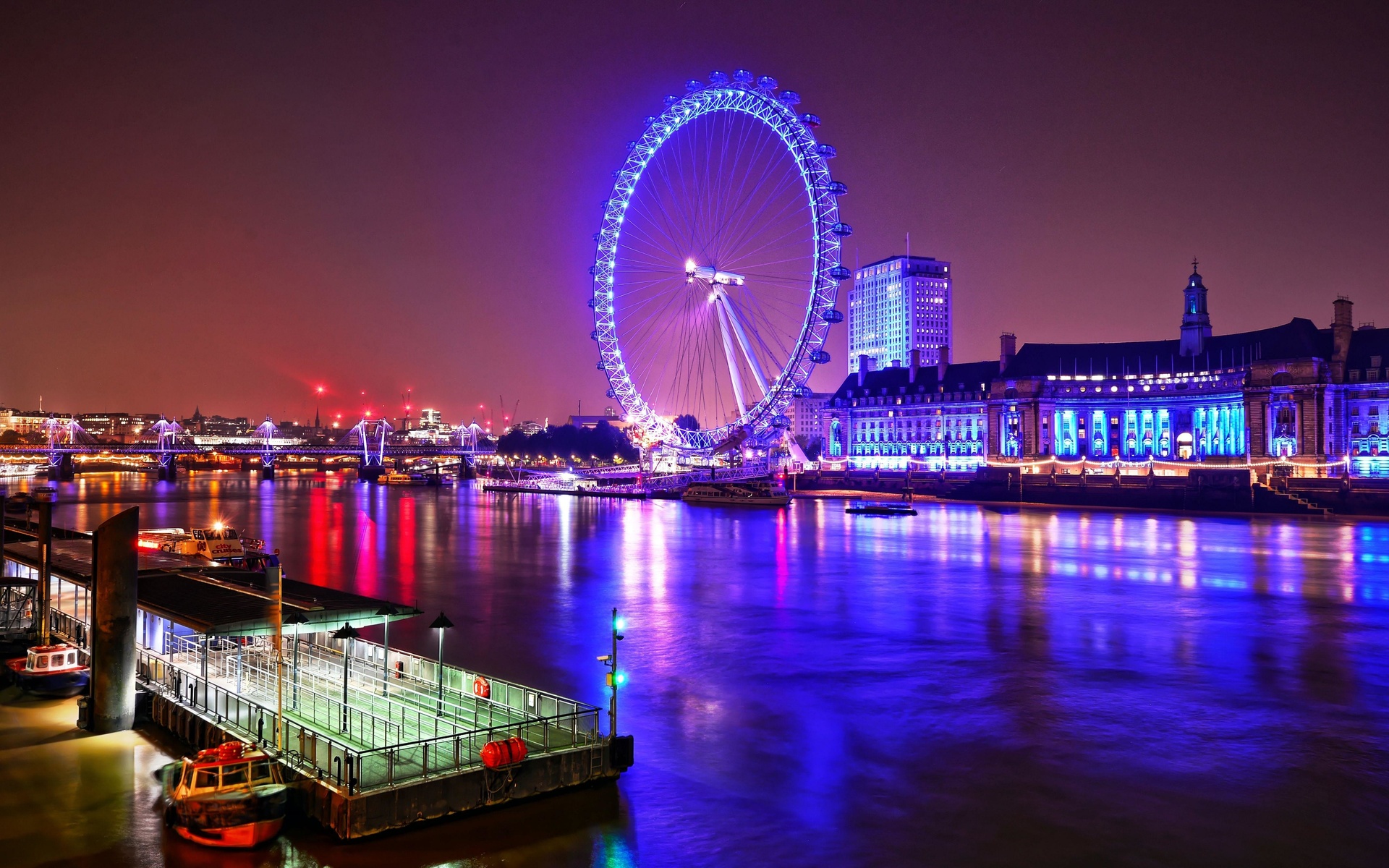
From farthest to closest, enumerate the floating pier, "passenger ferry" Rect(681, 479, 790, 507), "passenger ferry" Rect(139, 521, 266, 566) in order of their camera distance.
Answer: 1. "passenger ferry" Rect(681, 479, 790, 507)
2. "passenger ferry" Rect(139, 521, 266, 566)
3. the floating pier

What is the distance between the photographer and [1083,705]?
25625mm

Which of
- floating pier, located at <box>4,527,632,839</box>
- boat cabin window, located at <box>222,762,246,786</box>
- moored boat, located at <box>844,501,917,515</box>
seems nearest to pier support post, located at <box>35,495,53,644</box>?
floating pier, located at <box>4,527,632,839</box>

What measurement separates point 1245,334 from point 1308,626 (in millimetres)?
110658

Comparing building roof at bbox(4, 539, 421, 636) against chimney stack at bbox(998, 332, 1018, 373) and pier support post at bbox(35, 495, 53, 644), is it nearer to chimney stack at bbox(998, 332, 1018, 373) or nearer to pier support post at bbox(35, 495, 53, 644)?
pier support post at bbox(35, 495, 53, 644)

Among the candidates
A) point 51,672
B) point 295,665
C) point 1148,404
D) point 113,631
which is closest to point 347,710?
point 295,665

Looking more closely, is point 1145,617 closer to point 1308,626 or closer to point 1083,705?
point 1308,626

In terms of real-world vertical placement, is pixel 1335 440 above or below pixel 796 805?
above

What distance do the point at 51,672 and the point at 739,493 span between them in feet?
314

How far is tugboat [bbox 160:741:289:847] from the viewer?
16.3 meters

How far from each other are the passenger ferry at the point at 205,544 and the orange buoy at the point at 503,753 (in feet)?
104

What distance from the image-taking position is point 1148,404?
13525 cm

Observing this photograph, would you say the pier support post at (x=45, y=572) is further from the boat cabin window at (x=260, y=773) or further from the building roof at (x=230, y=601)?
the boat cabin window at (x=260, y=773)

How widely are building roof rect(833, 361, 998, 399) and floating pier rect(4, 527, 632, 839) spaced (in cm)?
13670

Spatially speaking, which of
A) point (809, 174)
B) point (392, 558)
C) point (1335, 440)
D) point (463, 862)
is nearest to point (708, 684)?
point (463, 862)
